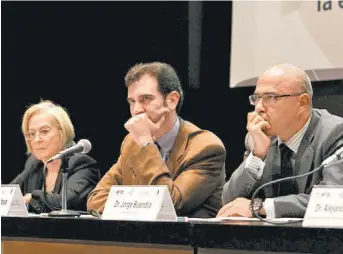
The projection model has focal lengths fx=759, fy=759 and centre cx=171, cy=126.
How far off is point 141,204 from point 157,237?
0.18 meters

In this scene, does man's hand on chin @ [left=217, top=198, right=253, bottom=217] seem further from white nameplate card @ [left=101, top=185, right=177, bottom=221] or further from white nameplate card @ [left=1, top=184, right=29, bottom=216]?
white nameplate card @ [left=1, top=184, right=29, bottom=216]

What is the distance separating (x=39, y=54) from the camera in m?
4.96

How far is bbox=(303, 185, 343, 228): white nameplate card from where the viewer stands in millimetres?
1790

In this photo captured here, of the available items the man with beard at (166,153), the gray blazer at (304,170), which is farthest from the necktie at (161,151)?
the gray blazer at (304,170)

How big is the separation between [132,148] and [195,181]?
0.30 m

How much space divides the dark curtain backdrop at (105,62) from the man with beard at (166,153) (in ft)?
3.41

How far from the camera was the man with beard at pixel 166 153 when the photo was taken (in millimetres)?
2867

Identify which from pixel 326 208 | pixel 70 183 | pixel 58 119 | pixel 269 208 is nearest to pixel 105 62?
pixel 58 119

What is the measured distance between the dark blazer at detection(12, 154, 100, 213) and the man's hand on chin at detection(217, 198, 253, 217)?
0.91 m

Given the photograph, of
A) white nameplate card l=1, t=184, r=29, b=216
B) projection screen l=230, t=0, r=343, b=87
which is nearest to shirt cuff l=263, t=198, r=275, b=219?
white nameplate card l=1, t=184, r=29, b=216

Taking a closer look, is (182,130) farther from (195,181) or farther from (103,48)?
(103,48)

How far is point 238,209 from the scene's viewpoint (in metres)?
2.48

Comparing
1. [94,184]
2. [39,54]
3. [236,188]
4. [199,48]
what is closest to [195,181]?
[236,188]

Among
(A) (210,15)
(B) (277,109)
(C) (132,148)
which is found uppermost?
(A) (210,15)
